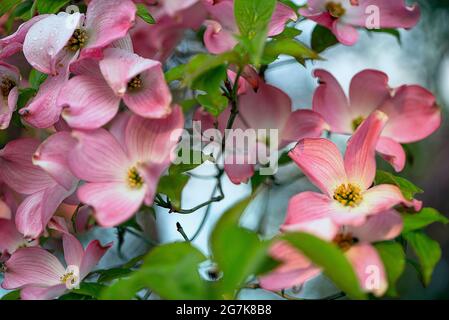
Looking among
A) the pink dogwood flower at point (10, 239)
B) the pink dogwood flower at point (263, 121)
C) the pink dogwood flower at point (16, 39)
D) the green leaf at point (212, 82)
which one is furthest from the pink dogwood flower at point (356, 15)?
the pink dogwood flower at point (10, 239)

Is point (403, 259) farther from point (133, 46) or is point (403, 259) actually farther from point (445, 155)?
point (445, 155)

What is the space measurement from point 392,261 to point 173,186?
0.84 feet

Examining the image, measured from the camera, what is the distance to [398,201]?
0.65 meters

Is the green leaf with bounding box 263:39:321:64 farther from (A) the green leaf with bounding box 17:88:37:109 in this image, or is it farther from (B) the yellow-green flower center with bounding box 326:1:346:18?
(A) the green leaf with bounding box 17:88:37:109

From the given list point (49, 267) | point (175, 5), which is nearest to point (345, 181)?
point (175, 5)

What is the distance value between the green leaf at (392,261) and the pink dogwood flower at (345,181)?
38 millimetres

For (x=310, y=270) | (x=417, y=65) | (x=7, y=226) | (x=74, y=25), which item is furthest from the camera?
(x=417, y=65)

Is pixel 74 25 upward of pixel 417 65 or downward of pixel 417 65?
upward

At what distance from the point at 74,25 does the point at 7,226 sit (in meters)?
0.29

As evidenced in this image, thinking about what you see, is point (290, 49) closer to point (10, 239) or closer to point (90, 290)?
point (90, 290)

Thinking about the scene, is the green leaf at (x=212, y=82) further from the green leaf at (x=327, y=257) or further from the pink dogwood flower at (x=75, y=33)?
the green leaf at (x=327, y=257)

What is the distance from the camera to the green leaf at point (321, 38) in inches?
38.6

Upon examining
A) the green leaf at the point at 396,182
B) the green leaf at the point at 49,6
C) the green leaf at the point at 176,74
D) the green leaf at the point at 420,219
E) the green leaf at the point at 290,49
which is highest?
the green leaf at the point at 290,49
